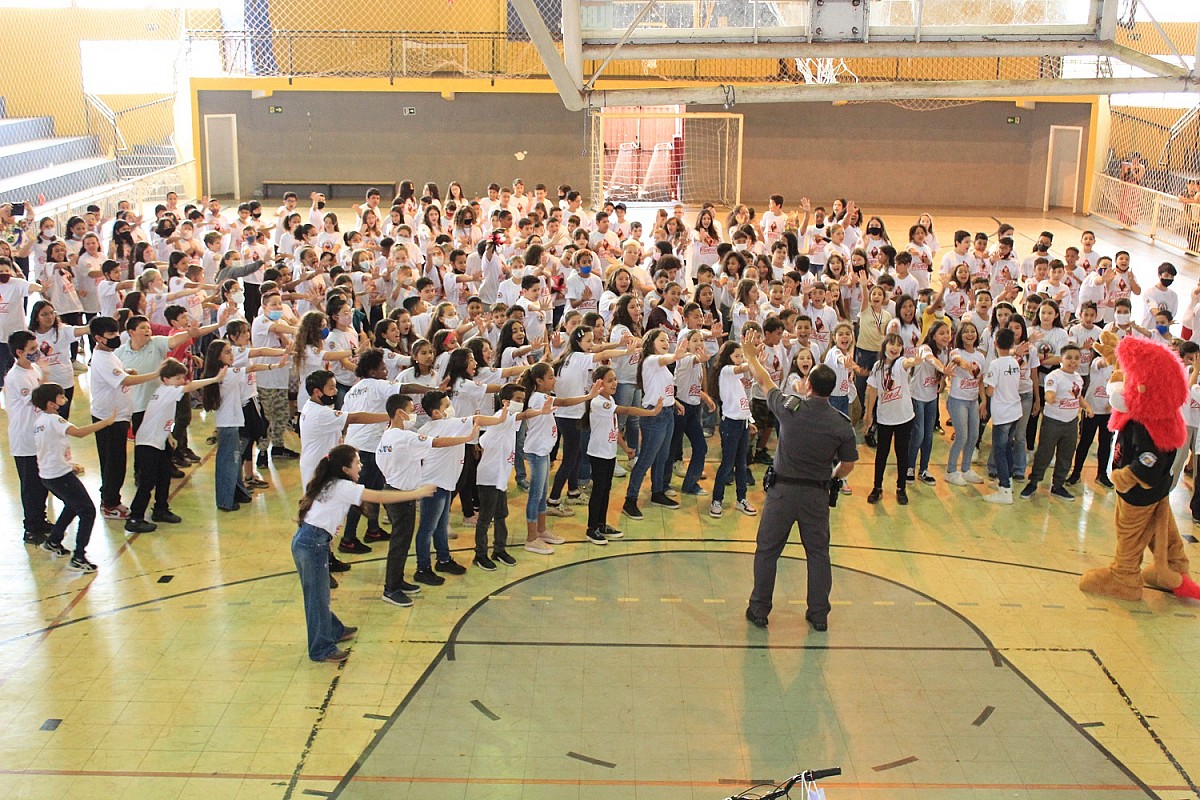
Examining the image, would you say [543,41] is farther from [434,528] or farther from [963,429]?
[963,429]

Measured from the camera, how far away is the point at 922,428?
1038 centimetres

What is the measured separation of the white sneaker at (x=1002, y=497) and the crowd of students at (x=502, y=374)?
3cm

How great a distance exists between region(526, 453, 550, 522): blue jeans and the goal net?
1700cm

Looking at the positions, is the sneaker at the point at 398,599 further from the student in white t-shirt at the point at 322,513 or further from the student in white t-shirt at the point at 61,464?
the student in white t-shirt at the point at 61,464

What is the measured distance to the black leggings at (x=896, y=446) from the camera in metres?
10.1

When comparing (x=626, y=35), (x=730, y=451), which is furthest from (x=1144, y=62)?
(x=730, y=451)

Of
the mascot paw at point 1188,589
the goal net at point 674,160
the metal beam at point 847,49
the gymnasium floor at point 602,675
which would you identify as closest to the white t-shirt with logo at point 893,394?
the gymnasium floor at point 602,675

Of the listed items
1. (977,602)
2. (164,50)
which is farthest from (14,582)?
(164,50)

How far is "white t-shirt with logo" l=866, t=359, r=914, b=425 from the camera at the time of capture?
995 centimetres

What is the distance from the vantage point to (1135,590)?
841 cm

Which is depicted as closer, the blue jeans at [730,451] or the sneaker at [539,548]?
the sneaker at [539,548]

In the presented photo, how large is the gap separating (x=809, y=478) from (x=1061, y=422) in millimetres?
3607

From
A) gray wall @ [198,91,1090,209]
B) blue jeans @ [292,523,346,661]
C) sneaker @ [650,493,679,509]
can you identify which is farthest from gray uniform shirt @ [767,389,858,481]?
gray wall @ [198,91,1090,209]

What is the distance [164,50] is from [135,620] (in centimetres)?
2448
